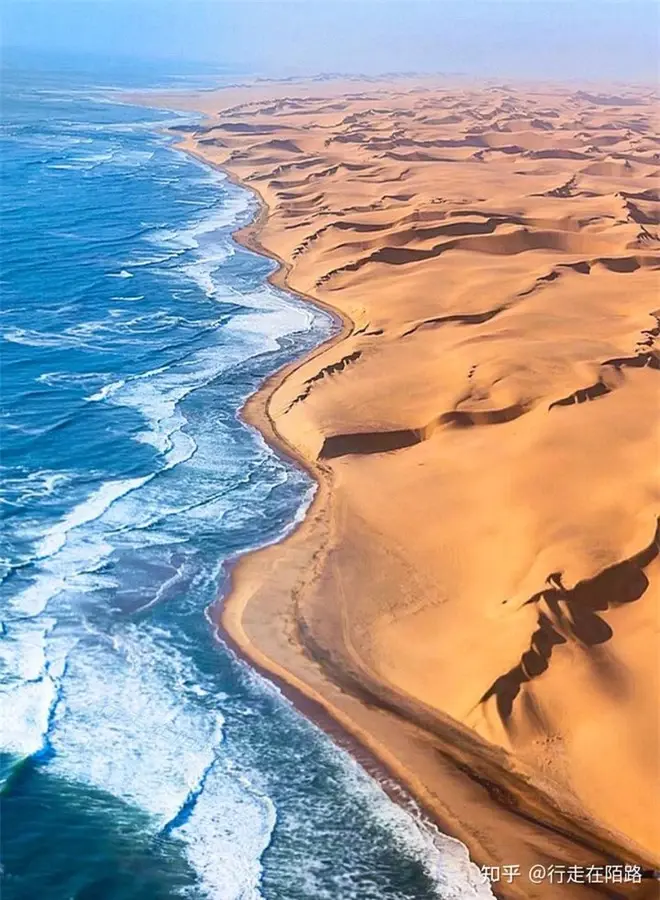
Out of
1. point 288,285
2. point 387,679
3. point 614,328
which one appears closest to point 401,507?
point 387,679

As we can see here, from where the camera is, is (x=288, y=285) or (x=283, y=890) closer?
(x=283, y=890)

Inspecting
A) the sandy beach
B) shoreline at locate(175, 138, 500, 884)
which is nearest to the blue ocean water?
shoreline at locate(175, 138, 500, 884)

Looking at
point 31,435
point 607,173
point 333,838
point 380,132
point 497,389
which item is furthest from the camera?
point 380,132

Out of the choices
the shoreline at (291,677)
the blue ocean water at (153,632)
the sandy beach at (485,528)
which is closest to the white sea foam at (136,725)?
the blue ocean water at (153,632)

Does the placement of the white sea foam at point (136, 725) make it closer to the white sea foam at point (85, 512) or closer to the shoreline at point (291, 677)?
the shoreline at point (291, 677)

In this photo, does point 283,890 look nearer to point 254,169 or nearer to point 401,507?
point 401,507

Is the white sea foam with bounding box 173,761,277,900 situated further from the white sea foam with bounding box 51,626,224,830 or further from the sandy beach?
the sandy beach
